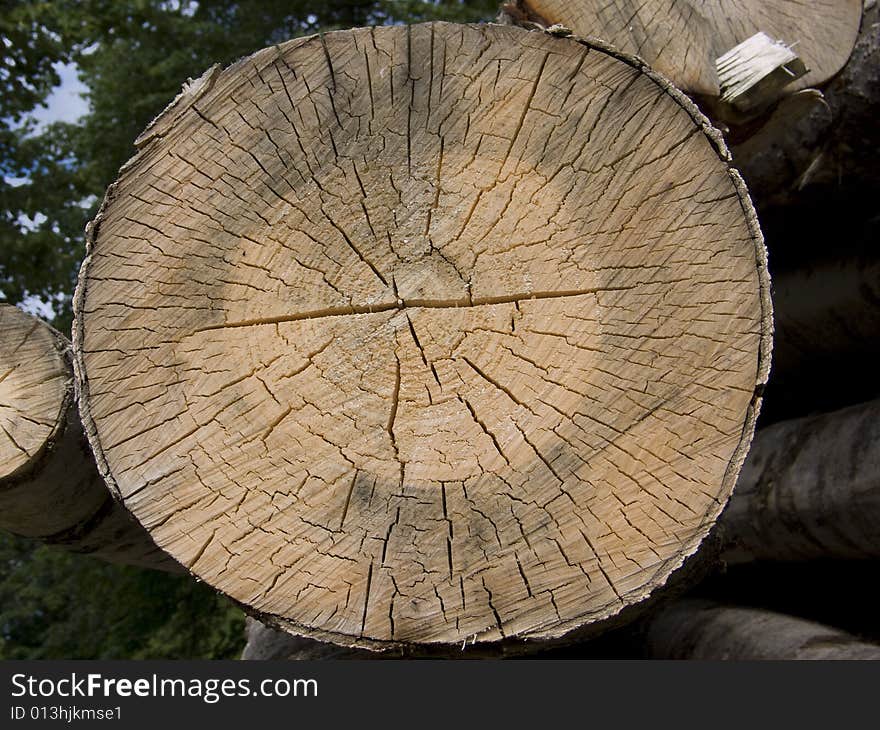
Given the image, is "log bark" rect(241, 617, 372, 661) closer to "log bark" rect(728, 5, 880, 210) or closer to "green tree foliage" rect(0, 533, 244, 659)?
"log bark" rect(728, 5, 880, 210)

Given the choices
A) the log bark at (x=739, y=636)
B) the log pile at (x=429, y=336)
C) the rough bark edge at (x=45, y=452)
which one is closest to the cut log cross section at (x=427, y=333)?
the log pile at (x=429, y=336)

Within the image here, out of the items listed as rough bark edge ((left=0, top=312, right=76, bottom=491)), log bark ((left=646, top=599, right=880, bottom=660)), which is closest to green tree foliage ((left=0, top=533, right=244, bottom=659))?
log bark ((left=646, top=599, right=880, bottom=660))

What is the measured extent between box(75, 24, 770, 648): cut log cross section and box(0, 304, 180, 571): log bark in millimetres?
421

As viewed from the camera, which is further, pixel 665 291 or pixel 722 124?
pixel 722 124

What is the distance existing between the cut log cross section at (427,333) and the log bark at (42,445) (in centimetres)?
42

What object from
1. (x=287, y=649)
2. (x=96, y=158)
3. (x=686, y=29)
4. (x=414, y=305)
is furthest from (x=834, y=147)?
(x=96, y=158)

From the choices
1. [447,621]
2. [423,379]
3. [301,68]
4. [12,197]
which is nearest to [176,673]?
[447,621]

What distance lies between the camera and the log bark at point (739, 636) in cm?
226

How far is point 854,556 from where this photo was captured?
267 centimetres

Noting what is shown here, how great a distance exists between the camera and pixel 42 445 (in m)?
1.93

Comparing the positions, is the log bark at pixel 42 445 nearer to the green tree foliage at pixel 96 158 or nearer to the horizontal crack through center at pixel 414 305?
the horizontal crack through center at pixel 414 305

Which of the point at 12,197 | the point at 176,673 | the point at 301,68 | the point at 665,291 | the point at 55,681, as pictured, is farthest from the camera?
the point at 12,197

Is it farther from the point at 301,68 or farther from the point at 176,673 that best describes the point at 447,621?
the point at 301,68

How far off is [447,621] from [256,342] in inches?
23.2
